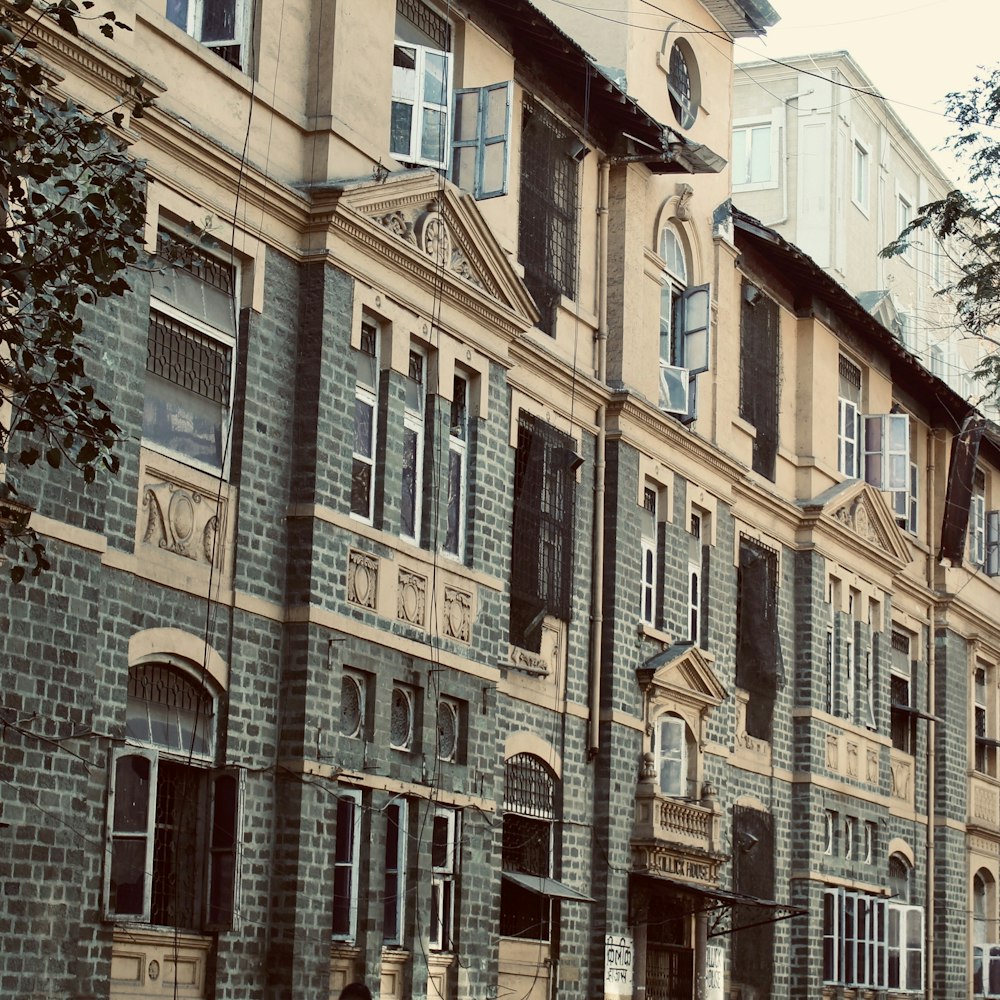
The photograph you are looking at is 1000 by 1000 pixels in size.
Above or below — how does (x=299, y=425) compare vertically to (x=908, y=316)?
below

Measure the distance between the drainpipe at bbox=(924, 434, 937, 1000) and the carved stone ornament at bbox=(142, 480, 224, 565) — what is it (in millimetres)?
19685

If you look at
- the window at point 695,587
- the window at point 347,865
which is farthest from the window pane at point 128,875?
the window at point 695,587

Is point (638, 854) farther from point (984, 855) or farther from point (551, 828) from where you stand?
point (984, 855)

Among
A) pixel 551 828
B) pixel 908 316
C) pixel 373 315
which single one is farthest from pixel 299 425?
pixel 908 316

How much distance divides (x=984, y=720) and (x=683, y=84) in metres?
15.8

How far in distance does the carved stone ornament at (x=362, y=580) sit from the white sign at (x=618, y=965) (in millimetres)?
6563

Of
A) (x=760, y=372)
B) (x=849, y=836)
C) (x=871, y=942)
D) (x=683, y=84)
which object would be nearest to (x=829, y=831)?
(x=849, y=836)

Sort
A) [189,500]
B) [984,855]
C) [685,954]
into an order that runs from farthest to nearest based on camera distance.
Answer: [984,855]
[685,954]
[189,500]

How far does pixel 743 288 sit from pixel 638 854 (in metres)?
9.31

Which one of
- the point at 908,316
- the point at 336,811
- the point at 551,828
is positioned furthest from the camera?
the point at 908,316

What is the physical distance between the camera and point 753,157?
44000 millimetres

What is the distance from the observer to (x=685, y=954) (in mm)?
26250

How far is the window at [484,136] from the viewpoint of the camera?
21828 mm

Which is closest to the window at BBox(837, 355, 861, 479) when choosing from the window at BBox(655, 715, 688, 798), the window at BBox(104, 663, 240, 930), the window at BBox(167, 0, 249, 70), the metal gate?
the window at BBox(655, 715, 688, 798)
